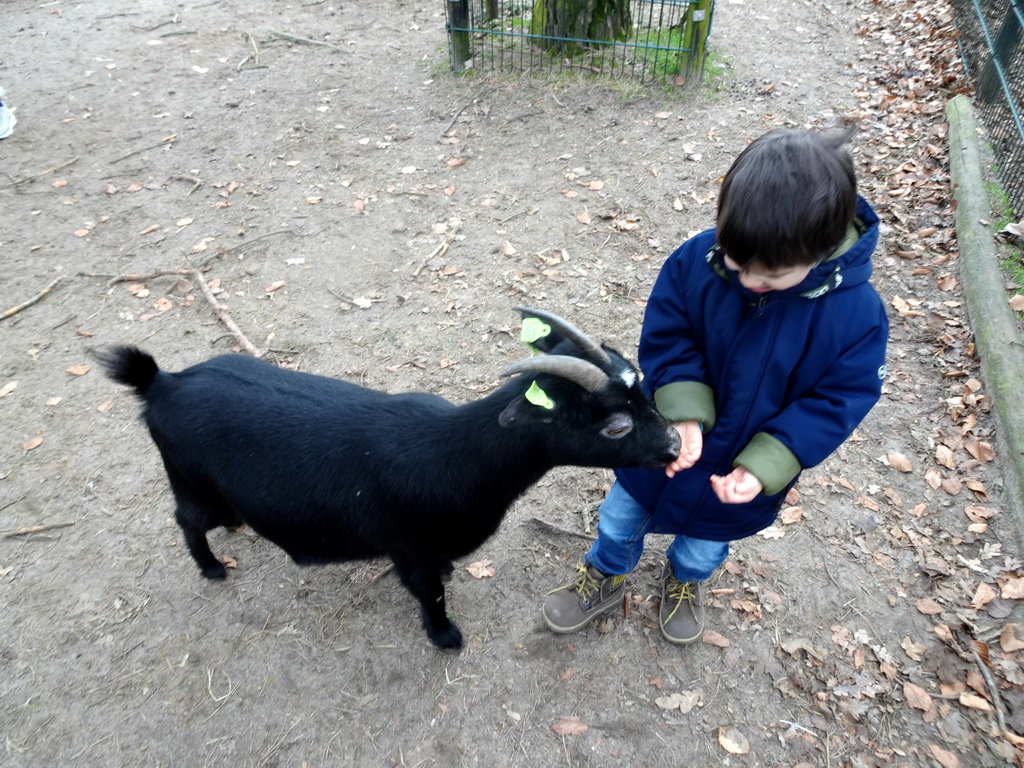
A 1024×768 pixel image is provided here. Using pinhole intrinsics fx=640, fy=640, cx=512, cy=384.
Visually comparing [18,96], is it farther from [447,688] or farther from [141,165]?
[447,688]

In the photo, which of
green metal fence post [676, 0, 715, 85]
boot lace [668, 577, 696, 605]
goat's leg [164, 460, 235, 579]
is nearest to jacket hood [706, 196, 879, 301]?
boot lace [668, 577, 696, 605]

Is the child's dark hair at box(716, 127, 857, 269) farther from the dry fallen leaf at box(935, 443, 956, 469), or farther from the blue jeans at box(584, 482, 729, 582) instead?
the dry fallen leaf at box(935, 443, 956, 469)

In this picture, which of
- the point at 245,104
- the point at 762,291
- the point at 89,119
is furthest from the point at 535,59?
the point at 762,291

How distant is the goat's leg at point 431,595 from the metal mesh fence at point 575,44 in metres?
6.26

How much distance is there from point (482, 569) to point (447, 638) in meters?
0.44

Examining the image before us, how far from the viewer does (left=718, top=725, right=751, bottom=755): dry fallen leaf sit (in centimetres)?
270

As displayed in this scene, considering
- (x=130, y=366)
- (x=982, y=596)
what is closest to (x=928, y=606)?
(x=982, y=596)

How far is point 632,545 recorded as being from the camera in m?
2.89

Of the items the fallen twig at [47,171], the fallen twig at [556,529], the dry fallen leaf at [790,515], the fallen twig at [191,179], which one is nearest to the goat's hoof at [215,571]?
the fallen twig at [556,529]

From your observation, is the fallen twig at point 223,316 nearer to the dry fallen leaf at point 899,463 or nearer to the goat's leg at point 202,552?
the goat's leg at point 202,552

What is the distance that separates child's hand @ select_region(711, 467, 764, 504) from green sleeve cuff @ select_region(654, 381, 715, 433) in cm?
21

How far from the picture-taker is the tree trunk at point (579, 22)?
7039 millimetres

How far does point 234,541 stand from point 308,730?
1134 millimetres

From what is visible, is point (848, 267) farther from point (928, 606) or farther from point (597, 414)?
point (928, 606)
